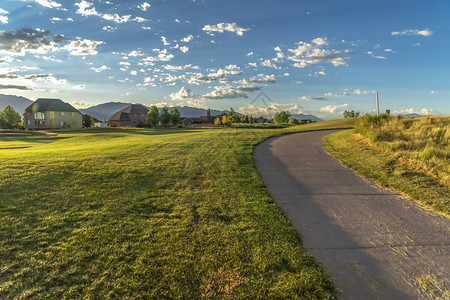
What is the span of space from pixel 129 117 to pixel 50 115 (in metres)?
27.7

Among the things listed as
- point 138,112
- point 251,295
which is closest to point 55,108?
point 138,112

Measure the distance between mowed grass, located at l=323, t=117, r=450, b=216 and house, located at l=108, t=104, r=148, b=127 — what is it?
80636 mm

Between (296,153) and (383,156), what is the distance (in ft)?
12.5

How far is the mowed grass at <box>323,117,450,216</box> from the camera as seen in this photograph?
6842mm

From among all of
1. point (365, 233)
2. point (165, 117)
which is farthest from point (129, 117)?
point (365, 233)

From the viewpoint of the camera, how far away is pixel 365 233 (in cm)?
470

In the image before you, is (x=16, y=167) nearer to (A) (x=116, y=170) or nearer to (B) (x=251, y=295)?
(A) (x=116, y=170)

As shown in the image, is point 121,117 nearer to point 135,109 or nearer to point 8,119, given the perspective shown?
point 135,109

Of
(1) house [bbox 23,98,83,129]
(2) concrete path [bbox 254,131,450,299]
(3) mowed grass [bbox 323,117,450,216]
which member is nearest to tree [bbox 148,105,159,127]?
(1) house [bbox 23,98,83,129]

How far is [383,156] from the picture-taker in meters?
10.3

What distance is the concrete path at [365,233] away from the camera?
3438mm

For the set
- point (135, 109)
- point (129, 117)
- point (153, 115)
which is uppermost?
point (135, 109)

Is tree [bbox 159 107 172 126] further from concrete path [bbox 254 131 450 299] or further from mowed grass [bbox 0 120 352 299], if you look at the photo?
concrete path [bbox 254 131 450 299]

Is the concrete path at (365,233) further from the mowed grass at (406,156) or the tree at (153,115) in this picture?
the tree at (153,115)
